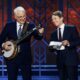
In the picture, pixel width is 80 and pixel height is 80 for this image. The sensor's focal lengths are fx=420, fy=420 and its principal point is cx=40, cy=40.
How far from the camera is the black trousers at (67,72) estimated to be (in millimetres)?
6512

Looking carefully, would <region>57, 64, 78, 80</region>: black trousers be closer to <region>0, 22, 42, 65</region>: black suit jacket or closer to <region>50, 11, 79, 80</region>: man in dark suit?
<region>50, 11, 79, 80</region>: man in dark suit

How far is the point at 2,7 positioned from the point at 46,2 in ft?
3.18

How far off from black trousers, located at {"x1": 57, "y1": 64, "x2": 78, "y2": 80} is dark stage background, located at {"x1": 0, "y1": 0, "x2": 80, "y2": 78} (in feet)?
8.16

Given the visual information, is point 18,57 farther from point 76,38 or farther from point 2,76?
point 2,76

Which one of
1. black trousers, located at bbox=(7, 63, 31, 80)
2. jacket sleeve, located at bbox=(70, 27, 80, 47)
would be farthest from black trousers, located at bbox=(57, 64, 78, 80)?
black trousers, located at bbox=(7, 63, 31, 80)

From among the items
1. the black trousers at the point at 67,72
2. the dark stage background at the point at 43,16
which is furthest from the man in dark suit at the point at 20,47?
the dark stage background at the point at 43,16

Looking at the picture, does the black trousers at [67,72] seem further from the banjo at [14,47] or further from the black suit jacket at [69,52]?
the banjo at [14,47]

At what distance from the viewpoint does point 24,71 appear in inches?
259

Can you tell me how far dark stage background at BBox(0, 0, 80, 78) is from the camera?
9.10m

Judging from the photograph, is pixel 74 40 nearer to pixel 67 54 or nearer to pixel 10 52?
pixel 67 54

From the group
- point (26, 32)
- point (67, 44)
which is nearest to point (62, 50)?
point (67, 44)

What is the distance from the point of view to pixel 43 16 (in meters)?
9.18

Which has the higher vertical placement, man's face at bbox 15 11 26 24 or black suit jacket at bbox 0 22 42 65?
man's face at bbox 15 11 26 24

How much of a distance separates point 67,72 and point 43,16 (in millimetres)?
2849
